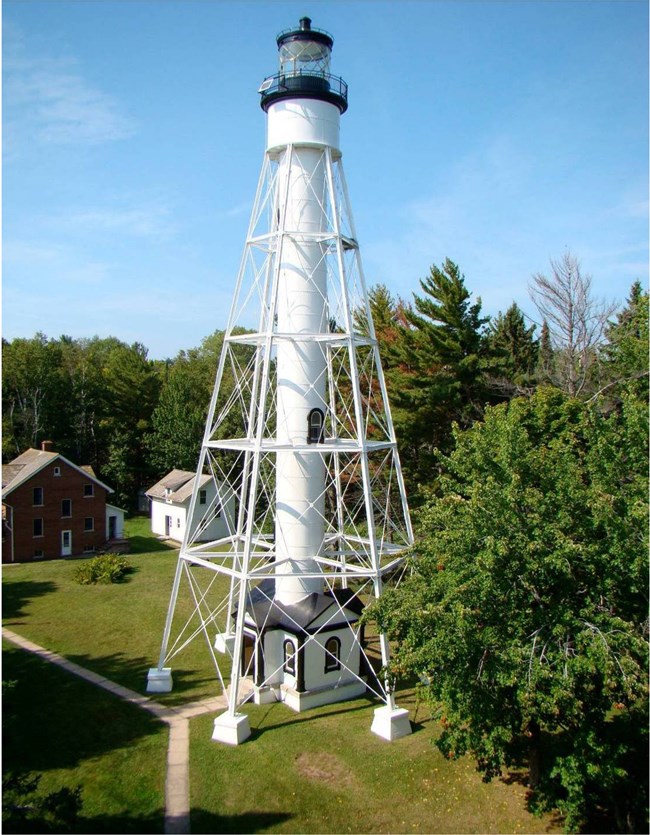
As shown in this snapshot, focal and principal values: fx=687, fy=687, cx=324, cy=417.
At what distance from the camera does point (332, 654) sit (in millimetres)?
17844

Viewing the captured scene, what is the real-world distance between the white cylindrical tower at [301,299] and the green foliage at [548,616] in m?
5.51

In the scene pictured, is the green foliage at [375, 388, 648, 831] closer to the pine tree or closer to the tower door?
the tower door

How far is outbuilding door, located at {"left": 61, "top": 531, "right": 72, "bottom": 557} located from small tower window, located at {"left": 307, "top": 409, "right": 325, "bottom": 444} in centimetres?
2229

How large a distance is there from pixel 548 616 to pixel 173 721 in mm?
9741

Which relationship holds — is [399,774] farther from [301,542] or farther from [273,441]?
[273,441]

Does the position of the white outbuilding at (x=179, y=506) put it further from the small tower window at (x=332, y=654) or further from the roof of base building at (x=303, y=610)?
the small tower window at (x=332, y=654)

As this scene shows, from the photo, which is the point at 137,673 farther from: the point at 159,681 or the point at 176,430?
the point at 176,430

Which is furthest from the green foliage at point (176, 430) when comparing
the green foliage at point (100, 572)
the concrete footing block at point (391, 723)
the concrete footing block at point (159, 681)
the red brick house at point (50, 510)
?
the concrete footing block at point (391, 723)

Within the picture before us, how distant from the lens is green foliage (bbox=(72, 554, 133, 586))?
2992cm

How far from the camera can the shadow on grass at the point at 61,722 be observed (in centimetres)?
1477

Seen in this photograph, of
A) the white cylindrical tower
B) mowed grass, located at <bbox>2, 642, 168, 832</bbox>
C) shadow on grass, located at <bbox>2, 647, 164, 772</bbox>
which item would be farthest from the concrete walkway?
the white cylindrical tower

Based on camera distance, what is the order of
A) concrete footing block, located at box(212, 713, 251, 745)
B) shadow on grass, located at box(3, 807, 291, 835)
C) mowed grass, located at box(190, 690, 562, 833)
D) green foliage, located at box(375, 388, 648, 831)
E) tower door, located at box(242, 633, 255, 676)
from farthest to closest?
tower door, located at box(242, 633, 255, 676) < concrete footing block, located at box(212, 713, 251, 745) < mowed grass, located at box(190, 690, 562, 833) < shadow on grass, located at box(3, 807, 291, 835) < green foliage, located at box(375, 388, 648, 831)

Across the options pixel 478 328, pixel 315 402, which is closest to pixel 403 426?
pixel 478 328

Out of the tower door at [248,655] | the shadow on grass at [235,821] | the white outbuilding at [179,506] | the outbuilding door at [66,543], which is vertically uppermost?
the white outbuilding at [179,506]
